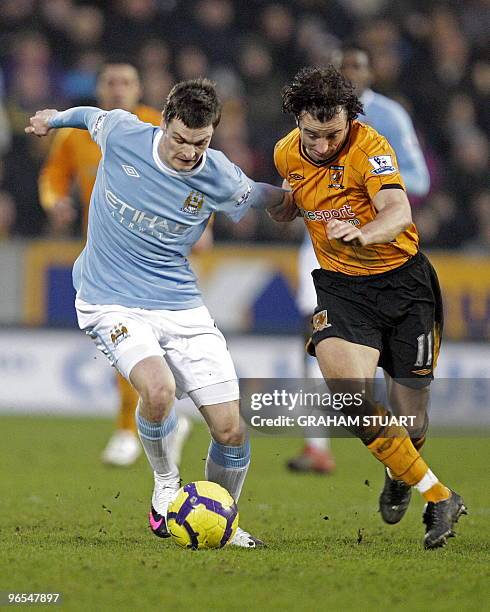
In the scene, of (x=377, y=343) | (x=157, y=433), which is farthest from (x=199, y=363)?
(x=377, y=343)

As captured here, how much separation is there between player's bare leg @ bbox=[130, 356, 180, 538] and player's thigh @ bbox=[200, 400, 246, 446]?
0.20 meters

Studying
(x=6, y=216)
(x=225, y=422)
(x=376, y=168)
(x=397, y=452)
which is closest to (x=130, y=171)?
(x=376, y=168)

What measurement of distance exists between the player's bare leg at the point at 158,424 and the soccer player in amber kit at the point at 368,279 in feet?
2.63

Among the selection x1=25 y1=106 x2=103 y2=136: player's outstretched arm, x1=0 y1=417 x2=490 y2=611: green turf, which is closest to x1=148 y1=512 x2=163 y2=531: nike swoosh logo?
x1=0 y1=417 x2=490 y2=611: green turf

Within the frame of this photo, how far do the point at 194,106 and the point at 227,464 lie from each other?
5.52 feet

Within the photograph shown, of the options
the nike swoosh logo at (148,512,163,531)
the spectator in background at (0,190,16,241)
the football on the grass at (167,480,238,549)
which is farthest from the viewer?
the spectator in background at (0,190,16,241)

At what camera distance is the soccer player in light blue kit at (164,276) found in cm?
559

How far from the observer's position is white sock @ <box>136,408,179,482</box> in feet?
18.5

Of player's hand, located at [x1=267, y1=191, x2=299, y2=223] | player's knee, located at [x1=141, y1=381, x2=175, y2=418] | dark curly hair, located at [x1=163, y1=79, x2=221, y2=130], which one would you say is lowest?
player's knee, located at [x1=141, y1=381, x2=175, y2=418]

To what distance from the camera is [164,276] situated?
5.84m

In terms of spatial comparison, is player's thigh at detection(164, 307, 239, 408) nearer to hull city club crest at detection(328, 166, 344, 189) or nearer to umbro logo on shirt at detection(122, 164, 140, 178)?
umbro logo on shirt at detection(122, 164, 140, 178)

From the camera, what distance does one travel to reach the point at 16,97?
1327 cm

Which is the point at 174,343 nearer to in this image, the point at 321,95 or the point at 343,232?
the point at 343,232

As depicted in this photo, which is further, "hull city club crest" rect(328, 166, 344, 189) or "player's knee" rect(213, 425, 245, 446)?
"hull city club crest" rect(328, 166, 344, 189)
